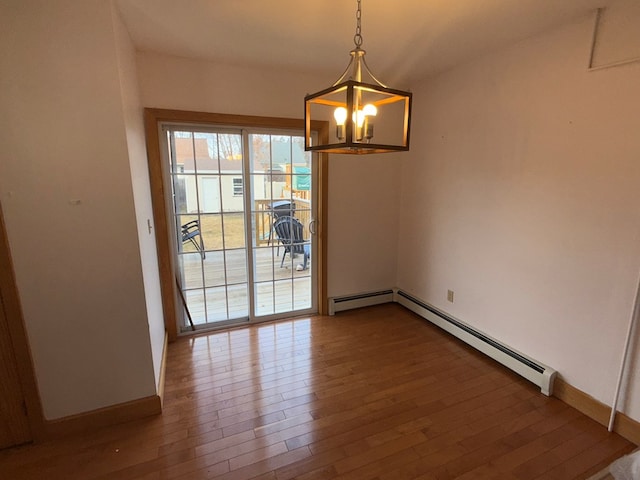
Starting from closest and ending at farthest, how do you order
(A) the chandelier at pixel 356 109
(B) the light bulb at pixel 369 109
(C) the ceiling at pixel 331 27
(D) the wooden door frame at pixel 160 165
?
(A) the chandelier at pixel 356 109 → (B) the light bulb at pixel 369 109 → (C) the ceiling at pixel 331 27 → (D) the wooden door frame at pixel 160 165

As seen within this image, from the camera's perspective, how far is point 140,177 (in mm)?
2166

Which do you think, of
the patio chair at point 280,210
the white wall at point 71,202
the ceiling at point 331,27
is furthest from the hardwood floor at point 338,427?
the ceiling at point 331,27

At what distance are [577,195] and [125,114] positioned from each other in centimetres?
280

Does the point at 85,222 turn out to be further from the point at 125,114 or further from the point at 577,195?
the point at 577,195

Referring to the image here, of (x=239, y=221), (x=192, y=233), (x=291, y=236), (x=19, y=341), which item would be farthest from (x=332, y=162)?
(x=19, y=341)

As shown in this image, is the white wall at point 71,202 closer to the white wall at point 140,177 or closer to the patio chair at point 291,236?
the white wall at point 140,177

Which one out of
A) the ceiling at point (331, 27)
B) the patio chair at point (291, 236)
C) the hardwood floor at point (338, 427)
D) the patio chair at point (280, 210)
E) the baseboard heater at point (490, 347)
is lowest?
the hardwood floor at point (338, 427)

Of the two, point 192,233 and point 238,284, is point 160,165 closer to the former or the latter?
point 192,233

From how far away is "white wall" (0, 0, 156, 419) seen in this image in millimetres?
1535

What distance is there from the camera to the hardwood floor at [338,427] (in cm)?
166

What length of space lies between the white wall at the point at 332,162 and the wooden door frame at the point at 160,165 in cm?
7

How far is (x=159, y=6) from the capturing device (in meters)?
1.85

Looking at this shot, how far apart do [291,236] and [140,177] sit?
1.57 metres

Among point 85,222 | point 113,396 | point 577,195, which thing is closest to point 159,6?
point 85,222
